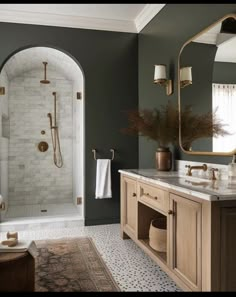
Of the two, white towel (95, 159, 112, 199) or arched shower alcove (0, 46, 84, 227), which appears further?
arched shower alcove (0, 46, 84, 227)

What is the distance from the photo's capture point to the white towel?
3609mm

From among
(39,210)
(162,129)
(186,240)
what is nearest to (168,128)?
(162,129)

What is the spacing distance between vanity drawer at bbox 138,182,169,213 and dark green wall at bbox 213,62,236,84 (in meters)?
1.01

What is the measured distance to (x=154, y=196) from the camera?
2264 millimetres

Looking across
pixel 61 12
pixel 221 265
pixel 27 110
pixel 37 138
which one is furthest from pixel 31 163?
pixel 221 265

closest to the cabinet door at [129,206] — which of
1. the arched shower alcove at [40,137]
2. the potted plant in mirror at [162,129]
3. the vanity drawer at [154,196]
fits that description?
the vanity drawer at [154,196]

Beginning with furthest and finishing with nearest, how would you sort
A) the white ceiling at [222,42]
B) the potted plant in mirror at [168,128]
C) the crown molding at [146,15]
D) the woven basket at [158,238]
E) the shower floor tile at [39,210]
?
the shower floor tile at [39,210] → the crown molding at [146,15] → the potted plant in mirror at [168,128] → the woven basket at [158,238] → the white ceiling at [222,42]

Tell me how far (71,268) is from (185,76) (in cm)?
205

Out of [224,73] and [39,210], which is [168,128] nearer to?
[224,73]

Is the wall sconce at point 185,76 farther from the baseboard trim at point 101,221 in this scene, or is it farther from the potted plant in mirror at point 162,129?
the baseboard trim at point 101,221

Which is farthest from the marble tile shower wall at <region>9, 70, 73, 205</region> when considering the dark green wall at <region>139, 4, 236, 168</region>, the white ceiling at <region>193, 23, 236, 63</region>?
the white ceiling at <region>193, 23, 236, 63</region>

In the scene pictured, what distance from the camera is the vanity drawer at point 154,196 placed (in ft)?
6.75

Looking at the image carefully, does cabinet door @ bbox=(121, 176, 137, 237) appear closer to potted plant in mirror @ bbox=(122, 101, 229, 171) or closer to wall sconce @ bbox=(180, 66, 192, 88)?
potted plant in mirror @ bbox=(122, 101, 229, 171)

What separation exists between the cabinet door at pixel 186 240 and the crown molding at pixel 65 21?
106 inches
